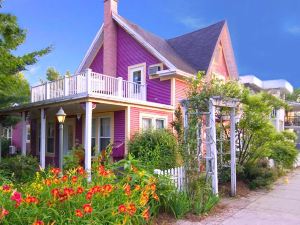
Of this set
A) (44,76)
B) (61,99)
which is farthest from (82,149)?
(44,76)

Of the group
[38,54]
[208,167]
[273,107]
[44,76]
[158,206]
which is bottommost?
[158,206]

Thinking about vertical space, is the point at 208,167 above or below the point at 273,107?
below

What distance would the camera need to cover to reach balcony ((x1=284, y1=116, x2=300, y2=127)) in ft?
125

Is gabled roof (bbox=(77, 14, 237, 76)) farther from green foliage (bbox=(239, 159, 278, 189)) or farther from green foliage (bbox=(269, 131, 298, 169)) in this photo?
green foliage (bbox=(239, 159, 278, 189))

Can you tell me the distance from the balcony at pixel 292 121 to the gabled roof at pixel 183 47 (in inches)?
827

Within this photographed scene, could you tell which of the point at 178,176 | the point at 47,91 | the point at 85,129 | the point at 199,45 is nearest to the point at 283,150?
the point at 178,176

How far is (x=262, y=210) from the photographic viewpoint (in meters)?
7.90

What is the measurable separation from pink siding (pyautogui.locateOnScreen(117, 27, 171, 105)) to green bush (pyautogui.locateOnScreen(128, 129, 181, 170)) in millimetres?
3234

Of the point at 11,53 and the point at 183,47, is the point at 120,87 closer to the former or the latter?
the point at 11,53

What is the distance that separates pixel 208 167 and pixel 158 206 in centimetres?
247

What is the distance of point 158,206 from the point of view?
679 centimetres

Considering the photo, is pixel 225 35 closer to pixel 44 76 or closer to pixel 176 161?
pixel 176 161

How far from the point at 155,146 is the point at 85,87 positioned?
11.8ft

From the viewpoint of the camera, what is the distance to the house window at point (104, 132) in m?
14.6
